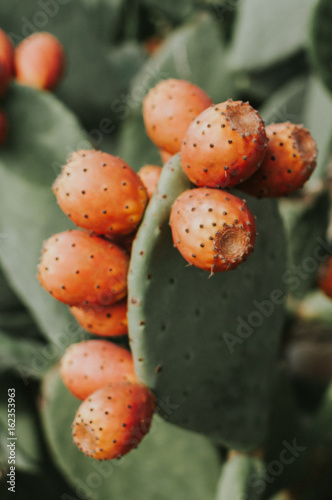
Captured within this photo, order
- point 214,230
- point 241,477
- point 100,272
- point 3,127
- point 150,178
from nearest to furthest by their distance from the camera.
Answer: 1. point 214,230
2. point 100,272
3. point 150,178
4. point 241,477
5. point 3,127

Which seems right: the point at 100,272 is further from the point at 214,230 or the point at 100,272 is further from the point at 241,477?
the point at 241,477

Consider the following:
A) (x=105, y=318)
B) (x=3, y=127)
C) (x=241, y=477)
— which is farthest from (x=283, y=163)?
(x=3, y=127)

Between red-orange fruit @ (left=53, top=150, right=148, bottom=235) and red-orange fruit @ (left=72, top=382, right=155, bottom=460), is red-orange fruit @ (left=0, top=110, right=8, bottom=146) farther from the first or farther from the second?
red-orange fruit @ (left=72, top=382, right=155, bottom=460)

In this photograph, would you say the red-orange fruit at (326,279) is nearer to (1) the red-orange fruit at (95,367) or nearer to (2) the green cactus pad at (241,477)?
(2) the green cactus pad at (241,477)

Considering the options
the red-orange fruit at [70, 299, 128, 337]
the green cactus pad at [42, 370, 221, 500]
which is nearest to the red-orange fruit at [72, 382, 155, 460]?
the red-orange fruit at [70, 299, 128, 337]

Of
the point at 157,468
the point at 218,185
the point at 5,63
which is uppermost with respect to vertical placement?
the point at 218,185
